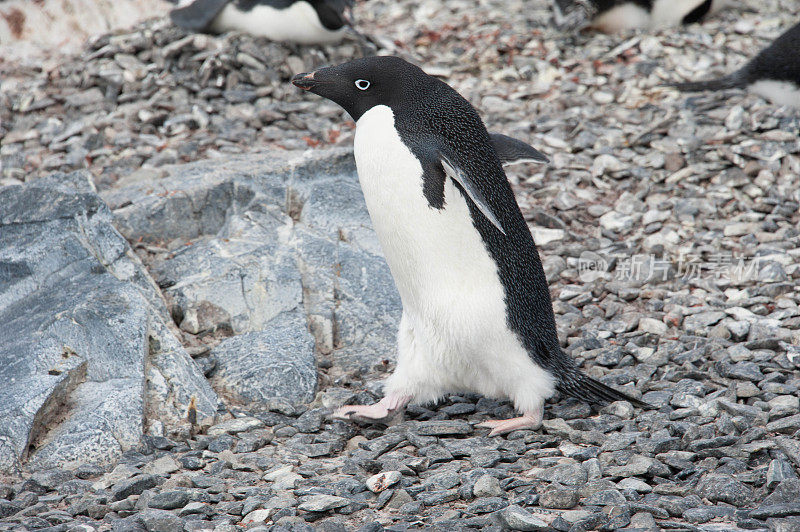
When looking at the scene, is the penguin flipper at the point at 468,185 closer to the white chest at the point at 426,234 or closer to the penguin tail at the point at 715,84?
the white chest at the point at 426,234

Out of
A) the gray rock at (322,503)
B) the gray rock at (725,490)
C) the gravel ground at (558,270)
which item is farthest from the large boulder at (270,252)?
the gray rock at (725,490)

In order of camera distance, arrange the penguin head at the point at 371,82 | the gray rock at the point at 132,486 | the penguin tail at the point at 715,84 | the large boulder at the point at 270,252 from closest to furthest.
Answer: the gray rock at the point at 132,486 < the penguin head at the point at 371,82 < the large boulder at the point at 270,252 < the penguin tail at the point at 715,84

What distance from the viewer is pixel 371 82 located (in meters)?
2.69

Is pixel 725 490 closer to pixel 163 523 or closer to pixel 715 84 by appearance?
pixel 163 523

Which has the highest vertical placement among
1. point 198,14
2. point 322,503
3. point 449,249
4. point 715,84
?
point 198,14

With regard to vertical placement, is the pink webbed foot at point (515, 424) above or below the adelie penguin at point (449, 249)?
below

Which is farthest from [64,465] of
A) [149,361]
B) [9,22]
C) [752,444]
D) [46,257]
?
[9,22]

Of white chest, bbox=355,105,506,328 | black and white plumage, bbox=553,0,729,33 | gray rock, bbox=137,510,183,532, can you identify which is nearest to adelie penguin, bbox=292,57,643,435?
white chest, bbox=355,105,506,328

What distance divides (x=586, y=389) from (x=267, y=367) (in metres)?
1.08

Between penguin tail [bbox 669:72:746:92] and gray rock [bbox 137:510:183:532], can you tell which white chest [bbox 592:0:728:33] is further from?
gray rock [bbox 137:510:183:532]

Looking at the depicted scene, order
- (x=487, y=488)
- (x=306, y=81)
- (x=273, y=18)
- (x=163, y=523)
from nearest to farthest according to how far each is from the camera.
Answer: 1. (x=163, y=523)
2. (x=487, y=488)
3. (x=306, y=81)
4. (x=273, y=18)

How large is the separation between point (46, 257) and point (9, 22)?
4458 millimetres

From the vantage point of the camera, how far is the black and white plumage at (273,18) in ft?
17.6

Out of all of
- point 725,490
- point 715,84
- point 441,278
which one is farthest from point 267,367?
point 715,84
